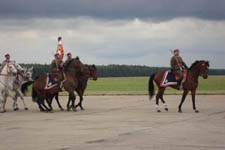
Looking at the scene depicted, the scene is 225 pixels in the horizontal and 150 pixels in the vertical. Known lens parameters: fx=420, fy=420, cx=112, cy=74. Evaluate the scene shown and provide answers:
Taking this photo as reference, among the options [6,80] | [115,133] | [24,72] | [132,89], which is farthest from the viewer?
[132,89]

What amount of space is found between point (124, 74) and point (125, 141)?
98.3 metres

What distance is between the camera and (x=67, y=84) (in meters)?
19.0

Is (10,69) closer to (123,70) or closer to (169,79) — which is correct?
(169,79)

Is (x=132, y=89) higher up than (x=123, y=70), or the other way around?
(x=123, y=70)

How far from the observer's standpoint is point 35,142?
996 cm

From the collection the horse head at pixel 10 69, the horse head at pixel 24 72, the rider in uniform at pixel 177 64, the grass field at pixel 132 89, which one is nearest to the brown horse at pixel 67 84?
the horse head at pixel 24 72

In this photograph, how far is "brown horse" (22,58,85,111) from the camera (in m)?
19.0

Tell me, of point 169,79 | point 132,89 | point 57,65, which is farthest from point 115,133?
point 132,89

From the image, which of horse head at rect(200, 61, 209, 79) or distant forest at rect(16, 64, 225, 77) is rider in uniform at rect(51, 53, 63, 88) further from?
distant forest at rect(16, 64, 225, 77)

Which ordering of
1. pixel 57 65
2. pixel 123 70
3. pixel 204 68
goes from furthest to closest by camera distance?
pixel 123 70 → pixel 57 65 → pixel 204 68

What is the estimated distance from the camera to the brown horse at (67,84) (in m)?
19.0

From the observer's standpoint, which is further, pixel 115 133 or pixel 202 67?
pixel 202 67

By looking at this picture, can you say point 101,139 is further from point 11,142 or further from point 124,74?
point 124,74

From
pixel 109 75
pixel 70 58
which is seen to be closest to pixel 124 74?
pixel 109 75
